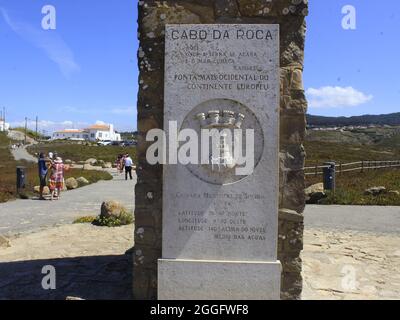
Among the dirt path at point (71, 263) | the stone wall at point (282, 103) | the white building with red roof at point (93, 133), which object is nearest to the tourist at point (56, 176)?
the dirt path at point (71, 263)

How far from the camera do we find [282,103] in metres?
4.71

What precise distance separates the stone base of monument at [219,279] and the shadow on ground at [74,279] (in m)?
0.86

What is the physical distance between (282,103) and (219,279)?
1871mm

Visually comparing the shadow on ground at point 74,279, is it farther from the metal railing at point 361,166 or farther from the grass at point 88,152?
the grass at point 88,152

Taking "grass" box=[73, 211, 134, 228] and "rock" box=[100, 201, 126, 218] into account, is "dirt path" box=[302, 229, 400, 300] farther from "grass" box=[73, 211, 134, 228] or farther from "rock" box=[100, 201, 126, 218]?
"rock" box=[100, 201, 126, 218]

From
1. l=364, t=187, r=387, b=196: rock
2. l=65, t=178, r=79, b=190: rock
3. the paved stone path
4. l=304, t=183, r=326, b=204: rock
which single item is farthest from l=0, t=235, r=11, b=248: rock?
l=364, t=187, r=387, b=196: rock

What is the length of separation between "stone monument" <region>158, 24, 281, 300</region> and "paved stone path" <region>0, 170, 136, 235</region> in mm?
5816

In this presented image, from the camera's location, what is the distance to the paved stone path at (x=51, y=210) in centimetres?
1017

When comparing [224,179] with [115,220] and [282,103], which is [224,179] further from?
[115,220]

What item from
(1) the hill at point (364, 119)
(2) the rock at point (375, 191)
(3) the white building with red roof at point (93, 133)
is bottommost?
(2) the rock at point (375, 191)

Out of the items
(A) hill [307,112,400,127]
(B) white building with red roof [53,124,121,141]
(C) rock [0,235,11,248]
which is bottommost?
(C) rock [0,235,11,248]

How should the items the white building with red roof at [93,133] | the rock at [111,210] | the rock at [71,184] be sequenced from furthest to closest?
the white building with red roof at [93,133] → the rock at [71,184] → the rock at [111,210]

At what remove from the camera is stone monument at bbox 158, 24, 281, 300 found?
448 centimetres

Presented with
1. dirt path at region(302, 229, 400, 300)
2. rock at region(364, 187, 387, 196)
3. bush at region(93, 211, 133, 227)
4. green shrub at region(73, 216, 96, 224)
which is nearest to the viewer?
dirt path at region(302, 229, 400, 300)
